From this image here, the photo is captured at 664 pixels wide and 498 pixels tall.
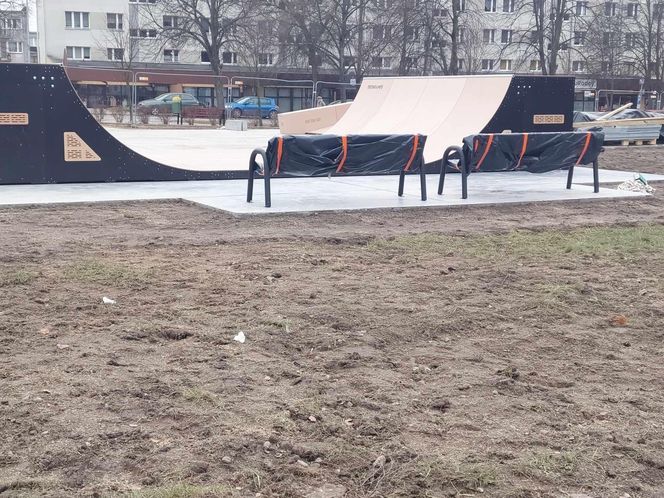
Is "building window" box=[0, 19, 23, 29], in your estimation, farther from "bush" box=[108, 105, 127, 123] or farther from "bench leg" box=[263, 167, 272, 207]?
"bench leg" box=[263, 167, 272, 207]

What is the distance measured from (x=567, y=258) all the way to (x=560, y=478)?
502 centimetres

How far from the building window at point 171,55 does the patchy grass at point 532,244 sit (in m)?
61.5

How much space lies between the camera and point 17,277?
6840 millimetres

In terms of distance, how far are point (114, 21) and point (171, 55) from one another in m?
5.47

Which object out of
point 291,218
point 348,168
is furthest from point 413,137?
point 291,218

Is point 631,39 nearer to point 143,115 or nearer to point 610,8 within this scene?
point 610,8

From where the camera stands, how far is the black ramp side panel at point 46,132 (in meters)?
12.8

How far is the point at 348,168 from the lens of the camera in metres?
11.6

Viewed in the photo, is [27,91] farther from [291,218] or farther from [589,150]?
[589,150]

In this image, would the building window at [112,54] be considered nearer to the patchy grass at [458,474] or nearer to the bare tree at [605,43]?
the bare tree at [605,43]

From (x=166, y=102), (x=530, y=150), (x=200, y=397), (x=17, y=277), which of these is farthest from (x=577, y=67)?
(x=200, y=397)

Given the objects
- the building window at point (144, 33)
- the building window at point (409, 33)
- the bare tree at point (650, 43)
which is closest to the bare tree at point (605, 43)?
the bare tree at point (650, 43)

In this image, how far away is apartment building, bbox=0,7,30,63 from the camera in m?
52.7

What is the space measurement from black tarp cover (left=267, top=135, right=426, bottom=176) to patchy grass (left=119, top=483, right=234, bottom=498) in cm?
790
